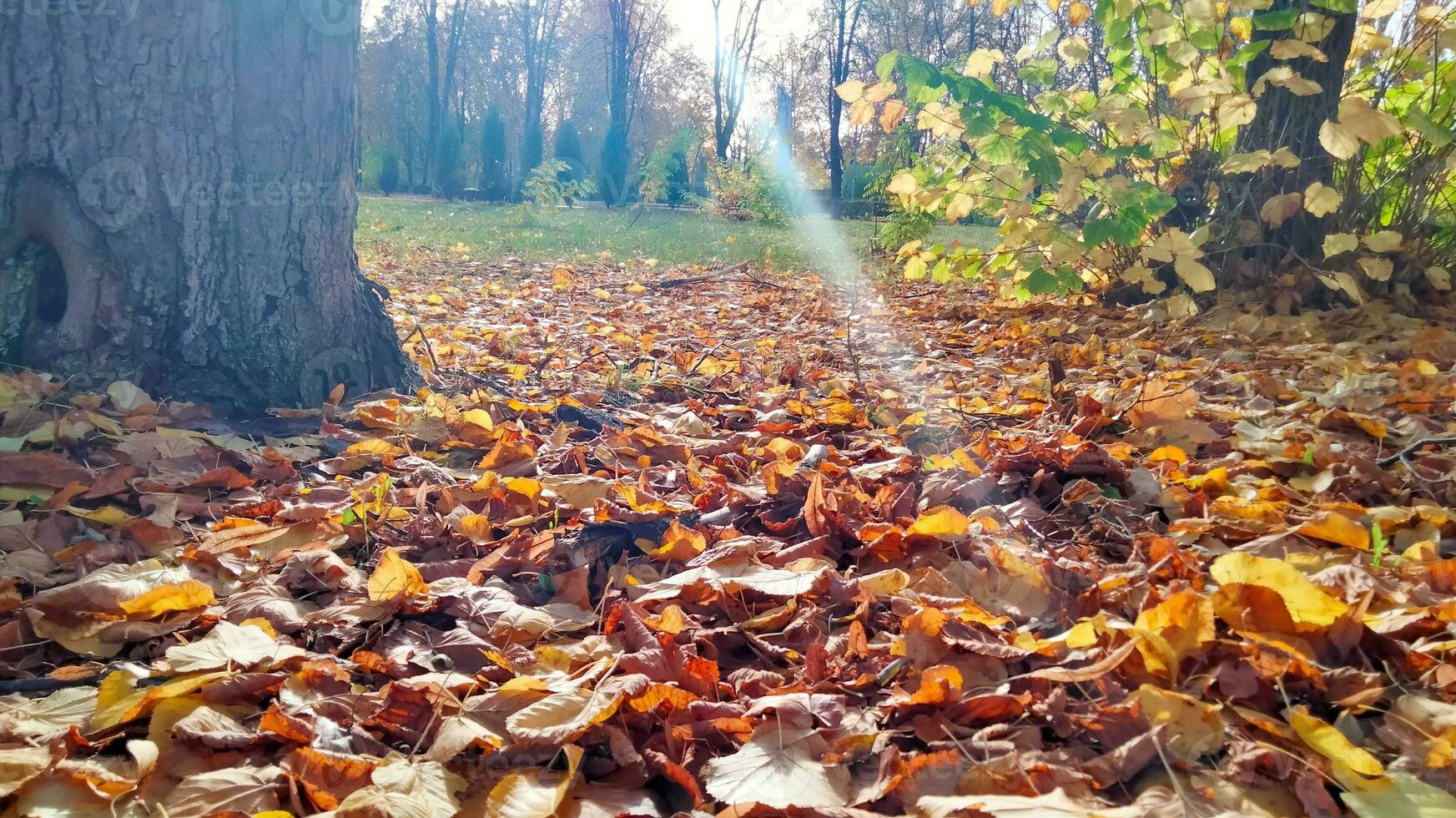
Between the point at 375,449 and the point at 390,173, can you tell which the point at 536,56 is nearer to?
the point at 390,173

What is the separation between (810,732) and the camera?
1.08m

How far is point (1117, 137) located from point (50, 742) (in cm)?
419

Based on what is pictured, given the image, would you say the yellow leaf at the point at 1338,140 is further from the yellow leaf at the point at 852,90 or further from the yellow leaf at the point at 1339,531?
the yellow leaf at the point at 1339,531

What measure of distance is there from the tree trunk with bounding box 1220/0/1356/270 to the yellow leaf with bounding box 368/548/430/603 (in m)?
4.05

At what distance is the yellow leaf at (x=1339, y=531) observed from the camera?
148cm

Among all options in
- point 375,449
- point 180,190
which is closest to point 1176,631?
point 375,449

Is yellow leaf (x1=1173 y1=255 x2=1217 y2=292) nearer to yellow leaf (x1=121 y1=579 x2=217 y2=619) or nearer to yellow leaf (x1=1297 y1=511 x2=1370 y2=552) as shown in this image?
yellow leaf (x1=1297 y1=511 x2=1370 y2=552)

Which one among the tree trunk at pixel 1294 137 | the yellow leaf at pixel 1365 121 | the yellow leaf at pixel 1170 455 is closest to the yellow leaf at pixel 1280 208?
the tree trunk at pixel 1294 137

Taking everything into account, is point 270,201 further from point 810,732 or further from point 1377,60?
point 1377,60

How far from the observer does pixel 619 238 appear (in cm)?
1255

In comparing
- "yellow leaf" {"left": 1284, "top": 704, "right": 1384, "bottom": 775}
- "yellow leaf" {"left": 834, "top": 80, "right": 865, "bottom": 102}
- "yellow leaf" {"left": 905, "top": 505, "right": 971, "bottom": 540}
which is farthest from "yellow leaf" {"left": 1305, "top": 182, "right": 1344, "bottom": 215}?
"yellow leaf" {"left": 1284, "top": 704, "right": 1384, "bottom": 775}

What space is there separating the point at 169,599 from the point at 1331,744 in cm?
167

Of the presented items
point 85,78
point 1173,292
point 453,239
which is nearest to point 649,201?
point 453,239

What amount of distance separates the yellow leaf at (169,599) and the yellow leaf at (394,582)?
0.86 ft
